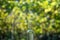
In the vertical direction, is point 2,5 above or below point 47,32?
above

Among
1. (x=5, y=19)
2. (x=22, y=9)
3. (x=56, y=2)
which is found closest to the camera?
(x=56, y=2)

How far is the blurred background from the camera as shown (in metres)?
3.96

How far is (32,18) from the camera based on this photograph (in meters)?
4.05

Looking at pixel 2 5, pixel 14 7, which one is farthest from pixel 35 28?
pixel 2 5

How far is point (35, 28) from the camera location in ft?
13.6

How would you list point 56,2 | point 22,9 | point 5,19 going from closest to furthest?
1. point 56,2
2. point 22,9
3. point 5,19

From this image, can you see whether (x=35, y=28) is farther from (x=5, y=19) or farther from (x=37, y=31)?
(x=5, y=19)

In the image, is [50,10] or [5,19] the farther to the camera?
[5,19]

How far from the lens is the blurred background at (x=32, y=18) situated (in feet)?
13.0

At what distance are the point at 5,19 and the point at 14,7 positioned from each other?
1.31 feet

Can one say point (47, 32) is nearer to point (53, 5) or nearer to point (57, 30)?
point (57, 30)

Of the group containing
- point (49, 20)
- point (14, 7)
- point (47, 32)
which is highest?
point (14, 7)

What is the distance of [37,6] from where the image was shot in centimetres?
406

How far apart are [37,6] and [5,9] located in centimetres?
80
